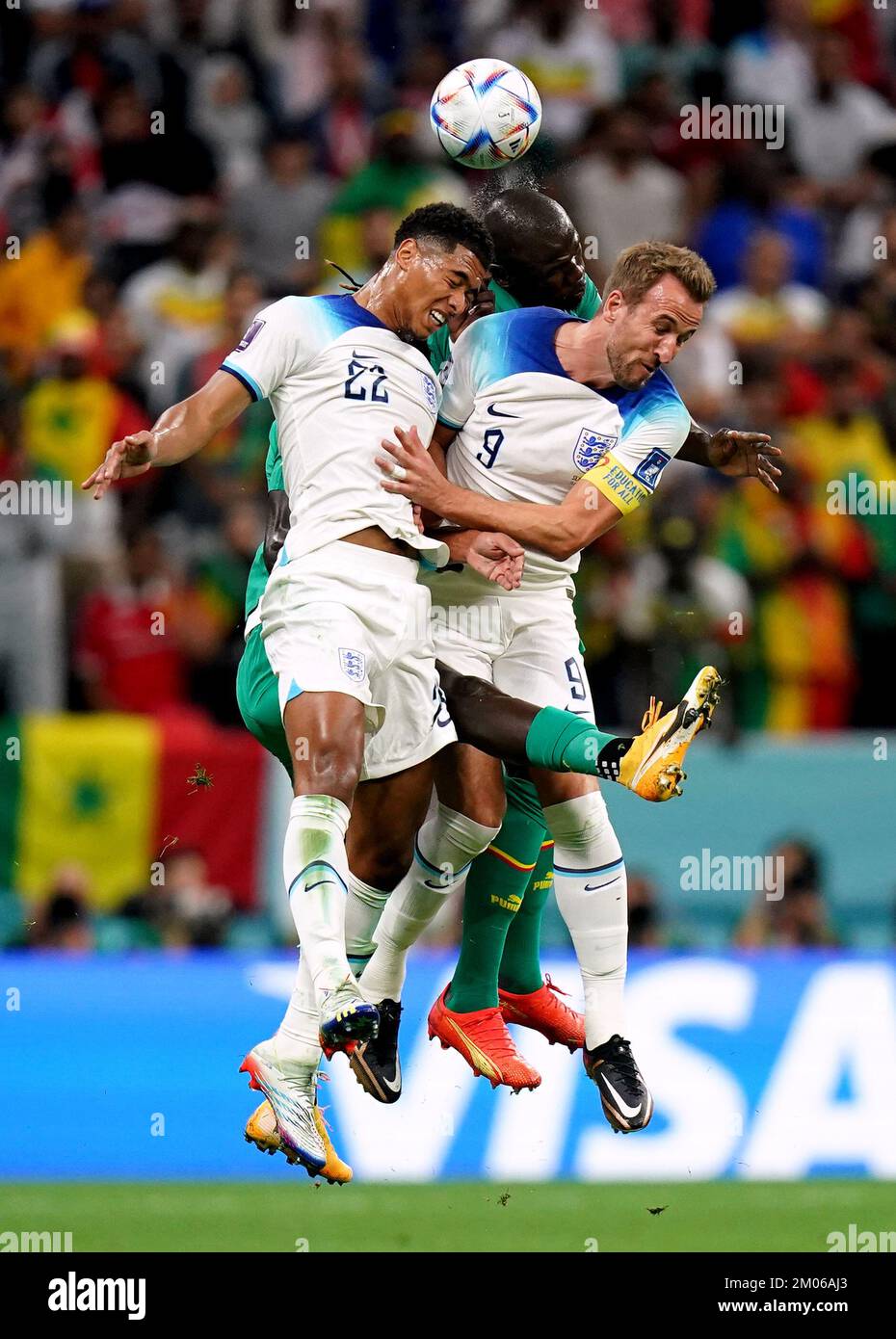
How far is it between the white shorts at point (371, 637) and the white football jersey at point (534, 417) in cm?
54

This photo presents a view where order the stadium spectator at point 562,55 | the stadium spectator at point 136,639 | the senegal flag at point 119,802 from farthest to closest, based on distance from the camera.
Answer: the stadium spectator at point 562,55, the stadium spectator at point 136,639, the senegal flag at point 119,802

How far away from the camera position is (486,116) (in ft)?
24.5

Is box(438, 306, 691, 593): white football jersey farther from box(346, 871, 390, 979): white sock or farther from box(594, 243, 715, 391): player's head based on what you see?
box(346, 871, 390, 979): white sock

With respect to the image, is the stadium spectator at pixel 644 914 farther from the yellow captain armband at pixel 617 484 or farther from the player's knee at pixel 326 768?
the player's knee at pixel 326 768

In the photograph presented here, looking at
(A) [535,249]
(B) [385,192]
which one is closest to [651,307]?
(A) [535,249]

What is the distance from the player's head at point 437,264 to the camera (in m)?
7.02

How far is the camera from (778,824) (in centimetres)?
1155

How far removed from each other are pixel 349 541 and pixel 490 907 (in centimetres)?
146

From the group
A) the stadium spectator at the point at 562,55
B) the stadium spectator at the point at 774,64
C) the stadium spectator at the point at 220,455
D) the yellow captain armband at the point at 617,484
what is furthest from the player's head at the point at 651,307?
the stadium spectator at the point at 774,64

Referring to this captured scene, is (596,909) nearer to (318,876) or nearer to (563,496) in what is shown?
(318,876)

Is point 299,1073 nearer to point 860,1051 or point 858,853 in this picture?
point 860,1051

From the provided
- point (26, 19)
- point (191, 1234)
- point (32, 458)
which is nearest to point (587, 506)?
point (191, 1234)

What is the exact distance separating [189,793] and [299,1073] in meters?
4.53

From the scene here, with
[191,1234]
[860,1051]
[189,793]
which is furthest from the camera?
[189,793]
